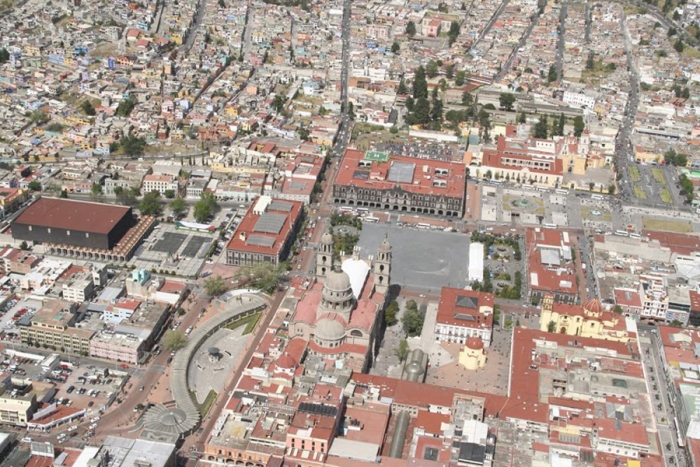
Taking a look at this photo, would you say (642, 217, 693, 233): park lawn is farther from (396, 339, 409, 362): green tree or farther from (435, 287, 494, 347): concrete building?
(396, 339, 409, 362): green tree

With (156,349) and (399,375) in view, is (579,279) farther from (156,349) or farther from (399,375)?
(156,349)

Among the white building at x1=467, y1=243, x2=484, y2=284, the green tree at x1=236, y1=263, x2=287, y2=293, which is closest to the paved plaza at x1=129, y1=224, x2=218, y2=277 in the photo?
the green tree at x1=236, y1=263, x2=287, y2=293

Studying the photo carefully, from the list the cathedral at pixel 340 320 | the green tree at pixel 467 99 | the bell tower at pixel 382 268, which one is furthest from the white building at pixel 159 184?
the green tree at pixel 467 99

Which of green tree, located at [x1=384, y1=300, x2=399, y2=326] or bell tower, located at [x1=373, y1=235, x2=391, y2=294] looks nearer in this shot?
bell tower, located at [x1=373, y1=235, x2=391, y2=294]

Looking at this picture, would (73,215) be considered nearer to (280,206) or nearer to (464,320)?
(280,206)

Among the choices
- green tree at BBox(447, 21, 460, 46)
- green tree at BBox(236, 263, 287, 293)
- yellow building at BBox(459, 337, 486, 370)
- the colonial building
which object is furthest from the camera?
green tree at BBox(447, 21, 460, 46)
